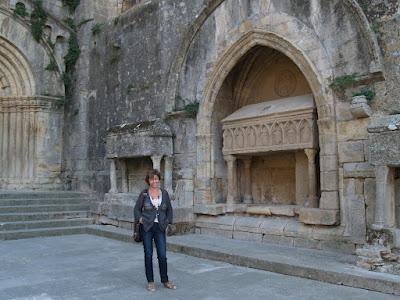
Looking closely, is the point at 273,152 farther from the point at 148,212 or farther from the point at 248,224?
the point at 148,212

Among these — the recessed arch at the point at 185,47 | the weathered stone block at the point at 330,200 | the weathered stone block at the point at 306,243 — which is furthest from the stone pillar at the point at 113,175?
the weathered stone block at the point at 330,200

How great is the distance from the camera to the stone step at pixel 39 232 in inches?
294

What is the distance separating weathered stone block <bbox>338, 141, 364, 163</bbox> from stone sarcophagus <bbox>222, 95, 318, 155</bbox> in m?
0.61

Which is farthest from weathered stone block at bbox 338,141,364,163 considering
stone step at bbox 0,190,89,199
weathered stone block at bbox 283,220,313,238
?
stone step at bbox 0,190,89,199

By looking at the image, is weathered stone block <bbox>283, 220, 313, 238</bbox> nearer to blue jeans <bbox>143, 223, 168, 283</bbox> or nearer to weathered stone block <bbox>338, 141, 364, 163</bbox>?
weathered stone block <bbox>338, 141, 364, 163</bbox>

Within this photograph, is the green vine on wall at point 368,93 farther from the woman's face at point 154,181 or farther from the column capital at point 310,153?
the woman's face at point 154,181

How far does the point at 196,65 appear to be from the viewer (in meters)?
7.97

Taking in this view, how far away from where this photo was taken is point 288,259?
5.07m

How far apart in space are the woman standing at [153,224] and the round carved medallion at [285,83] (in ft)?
12.9

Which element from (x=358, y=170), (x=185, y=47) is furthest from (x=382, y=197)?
(x=185, y=47)

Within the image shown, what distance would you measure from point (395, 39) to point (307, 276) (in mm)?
2992

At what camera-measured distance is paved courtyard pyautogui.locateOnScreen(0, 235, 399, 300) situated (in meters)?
4.02

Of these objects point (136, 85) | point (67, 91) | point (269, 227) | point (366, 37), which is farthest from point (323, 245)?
point (67, 91)

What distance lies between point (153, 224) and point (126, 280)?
74 cm
